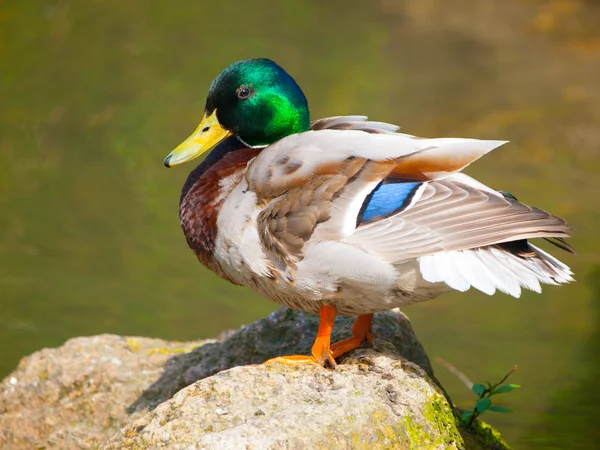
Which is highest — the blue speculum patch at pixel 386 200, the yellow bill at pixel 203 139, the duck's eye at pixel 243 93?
the duck's eye at pixel 243 93

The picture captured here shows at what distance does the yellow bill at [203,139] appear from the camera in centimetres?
371

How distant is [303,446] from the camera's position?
106 inches

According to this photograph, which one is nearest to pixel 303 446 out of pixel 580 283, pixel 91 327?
pixel 91 327

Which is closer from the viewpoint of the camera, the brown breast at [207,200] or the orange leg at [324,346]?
the orange leg at [324,346]

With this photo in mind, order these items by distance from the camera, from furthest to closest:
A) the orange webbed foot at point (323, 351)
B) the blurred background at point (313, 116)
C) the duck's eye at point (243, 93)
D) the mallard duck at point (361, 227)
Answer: the blurred background at point (313, 116)
the duck's eye at point (243, 93)
the orange webbed foot at point (323, 351)
the mallard duck at point (361, 227)

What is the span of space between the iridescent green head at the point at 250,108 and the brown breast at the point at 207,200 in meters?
0.13

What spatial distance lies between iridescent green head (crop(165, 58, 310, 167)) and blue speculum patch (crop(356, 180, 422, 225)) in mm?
680

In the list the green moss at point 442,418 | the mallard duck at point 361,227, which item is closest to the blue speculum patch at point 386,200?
the mallard duck at point 361,227

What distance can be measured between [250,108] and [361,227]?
0.81m

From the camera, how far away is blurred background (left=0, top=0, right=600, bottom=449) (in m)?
6.02

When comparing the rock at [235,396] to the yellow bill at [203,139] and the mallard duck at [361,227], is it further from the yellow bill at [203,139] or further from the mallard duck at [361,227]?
the yellow bill at [203,139]

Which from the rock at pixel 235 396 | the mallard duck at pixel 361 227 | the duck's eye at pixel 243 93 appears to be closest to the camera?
the rock at pixel 235 396

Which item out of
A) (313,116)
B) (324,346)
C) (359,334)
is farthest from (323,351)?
(313,116)

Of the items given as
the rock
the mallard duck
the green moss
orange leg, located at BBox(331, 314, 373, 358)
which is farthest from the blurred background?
the mallard duck
